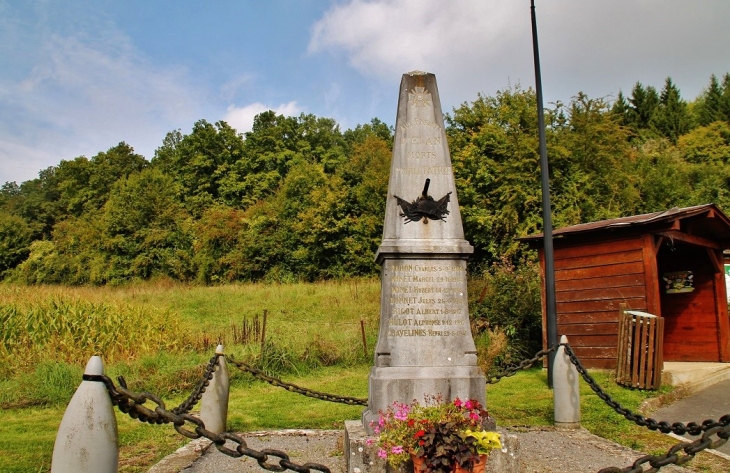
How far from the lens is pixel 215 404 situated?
695 centimetres

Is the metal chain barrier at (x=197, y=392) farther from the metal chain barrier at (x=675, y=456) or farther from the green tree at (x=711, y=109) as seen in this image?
the green tree at (x=711, y=109)

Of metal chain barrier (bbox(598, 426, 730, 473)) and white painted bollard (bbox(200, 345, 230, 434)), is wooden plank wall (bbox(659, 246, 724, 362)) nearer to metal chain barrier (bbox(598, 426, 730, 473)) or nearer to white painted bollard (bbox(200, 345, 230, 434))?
metal chain barrier (bbox(598, 426, 730, 473))

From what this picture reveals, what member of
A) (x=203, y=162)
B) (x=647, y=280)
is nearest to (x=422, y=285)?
(x=647, y=280)

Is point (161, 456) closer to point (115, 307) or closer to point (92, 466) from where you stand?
point (92, 466)

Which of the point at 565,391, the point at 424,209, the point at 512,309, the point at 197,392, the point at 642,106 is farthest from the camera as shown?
the point at 642,106

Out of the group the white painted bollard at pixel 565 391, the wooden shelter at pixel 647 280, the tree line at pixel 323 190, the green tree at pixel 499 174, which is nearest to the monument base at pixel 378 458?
the white painted bollard at pixel 565 391

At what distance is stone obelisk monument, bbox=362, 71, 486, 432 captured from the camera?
5.73m

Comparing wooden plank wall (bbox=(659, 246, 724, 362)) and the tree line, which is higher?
the tree line

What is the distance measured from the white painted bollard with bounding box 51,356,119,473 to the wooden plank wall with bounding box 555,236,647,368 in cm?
1038

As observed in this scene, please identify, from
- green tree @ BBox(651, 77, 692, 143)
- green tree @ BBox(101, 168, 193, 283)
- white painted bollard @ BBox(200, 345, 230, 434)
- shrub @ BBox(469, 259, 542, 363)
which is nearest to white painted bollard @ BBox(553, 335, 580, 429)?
white painted bollard @ BBox(200, 345, 230, 434)

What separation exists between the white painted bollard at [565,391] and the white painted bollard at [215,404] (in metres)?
4.38

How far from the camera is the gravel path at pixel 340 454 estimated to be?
18.2ft

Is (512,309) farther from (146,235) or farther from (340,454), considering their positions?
(146,235)

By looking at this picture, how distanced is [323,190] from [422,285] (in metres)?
28.5
